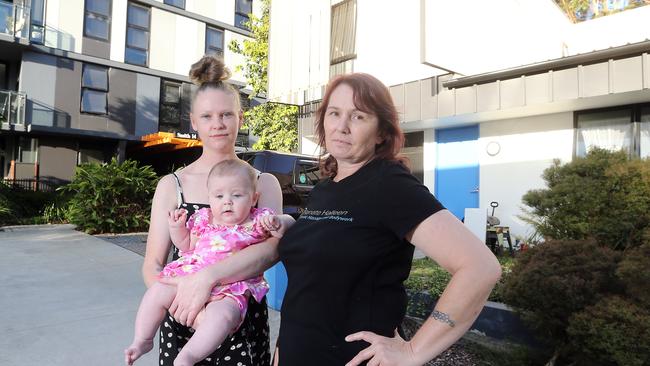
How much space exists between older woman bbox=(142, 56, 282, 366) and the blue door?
875 centimetres

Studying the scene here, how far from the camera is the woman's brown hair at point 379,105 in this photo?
1.55 meters

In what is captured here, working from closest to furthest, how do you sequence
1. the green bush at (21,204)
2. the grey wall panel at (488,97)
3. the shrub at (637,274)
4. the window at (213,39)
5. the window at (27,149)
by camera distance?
the shrub at (637,274) → the grey wall panel at (488,97) → the green bush at (21,204) → the window at (27,149) → the window at (213,39)

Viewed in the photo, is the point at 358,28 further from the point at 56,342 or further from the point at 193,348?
the point at 193,348

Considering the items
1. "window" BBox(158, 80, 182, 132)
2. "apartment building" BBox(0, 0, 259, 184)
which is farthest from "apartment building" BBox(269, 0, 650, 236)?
"window" BBox(158, 80, 182, 132)

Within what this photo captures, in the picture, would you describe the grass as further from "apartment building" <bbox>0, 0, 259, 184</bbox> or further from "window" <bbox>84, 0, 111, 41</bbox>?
"window" <bbox>84, 0, 111, 41</bbox>

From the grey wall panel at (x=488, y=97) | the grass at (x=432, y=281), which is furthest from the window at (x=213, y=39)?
the grass at (x=432, y=281)

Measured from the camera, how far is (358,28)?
1038cm

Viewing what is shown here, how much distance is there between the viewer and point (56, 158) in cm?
1698

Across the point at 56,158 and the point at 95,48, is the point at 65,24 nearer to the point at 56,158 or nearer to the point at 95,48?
the point at 95,48

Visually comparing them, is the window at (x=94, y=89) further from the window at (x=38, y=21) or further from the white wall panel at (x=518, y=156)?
the white wall panel at (x=518, y=156)

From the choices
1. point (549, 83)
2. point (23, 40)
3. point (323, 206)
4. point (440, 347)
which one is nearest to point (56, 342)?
point (323, 206)

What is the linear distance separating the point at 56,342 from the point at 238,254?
145 inches

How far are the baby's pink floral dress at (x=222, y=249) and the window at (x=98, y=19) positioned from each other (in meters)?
19.4

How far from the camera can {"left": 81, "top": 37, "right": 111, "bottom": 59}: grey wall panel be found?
57.3 ft
